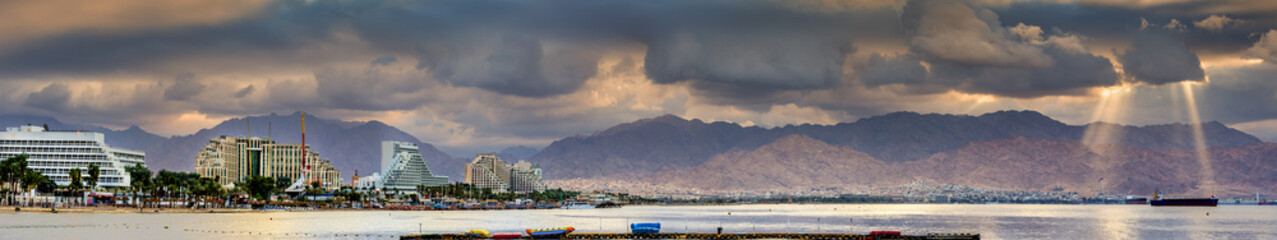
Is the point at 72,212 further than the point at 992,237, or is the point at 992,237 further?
the point at 72,212

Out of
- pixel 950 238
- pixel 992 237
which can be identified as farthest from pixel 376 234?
pixel 992 237

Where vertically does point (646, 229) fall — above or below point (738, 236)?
above

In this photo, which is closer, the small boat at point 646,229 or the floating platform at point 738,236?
the floating platform at point 738,236

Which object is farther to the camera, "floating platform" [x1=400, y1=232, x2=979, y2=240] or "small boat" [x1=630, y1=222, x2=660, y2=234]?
"small boat" [x1=630, y1=222, x2=660, y2=234]

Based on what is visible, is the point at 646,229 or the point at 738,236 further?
the point at 646,229

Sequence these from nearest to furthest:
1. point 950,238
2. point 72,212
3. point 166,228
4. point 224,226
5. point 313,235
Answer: point 950,238, point 313,235, point 166,228, point 224,226, point 72,212

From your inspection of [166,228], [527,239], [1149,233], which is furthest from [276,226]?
[1149,233]

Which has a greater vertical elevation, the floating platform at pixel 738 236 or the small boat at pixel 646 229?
the small boat at pixel 646 229

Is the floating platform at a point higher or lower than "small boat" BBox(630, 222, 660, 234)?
lower

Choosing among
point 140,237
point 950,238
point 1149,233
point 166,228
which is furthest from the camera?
point 1149,233

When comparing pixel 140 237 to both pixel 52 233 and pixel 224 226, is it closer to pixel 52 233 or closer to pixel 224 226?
pixel 52 233
